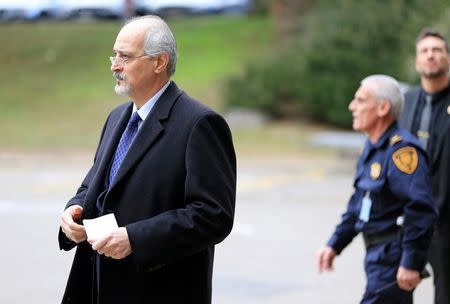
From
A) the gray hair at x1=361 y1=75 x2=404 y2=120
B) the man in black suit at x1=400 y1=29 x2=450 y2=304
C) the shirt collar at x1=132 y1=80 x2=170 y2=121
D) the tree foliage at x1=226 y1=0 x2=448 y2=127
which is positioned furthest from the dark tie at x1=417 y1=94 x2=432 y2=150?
the tree foliage at x1=226 y1=0 x2=448 y2=127

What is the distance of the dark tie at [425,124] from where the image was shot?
6.29 metres

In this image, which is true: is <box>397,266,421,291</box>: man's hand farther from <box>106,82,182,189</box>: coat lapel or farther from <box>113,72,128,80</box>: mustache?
<box>113,72,128,80</box>: mustache

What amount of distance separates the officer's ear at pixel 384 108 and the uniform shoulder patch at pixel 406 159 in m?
0.26

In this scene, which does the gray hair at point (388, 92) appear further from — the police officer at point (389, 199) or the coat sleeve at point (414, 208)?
the coat sleeve at point (414, 208)

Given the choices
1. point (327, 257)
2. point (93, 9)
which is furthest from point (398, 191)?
point (93, 9)

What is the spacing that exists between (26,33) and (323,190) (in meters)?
21.9

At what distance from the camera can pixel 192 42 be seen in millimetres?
35594

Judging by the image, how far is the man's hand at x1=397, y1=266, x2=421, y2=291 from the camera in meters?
5.08

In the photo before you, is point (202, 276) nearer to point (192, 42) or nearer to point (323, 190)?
point (323, 190)

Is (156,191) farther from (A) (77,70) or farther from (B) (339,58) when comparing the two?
(A) (77,70)

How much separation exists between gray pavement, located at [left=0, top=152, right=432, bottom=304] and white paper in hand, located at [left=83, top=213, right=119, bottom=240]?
15.4 ft

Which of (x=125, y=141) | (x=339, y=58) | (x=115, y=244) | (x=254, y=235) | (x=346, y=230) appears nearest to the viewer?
(x=115, y=244)

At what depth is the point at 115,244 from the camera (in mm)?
3773

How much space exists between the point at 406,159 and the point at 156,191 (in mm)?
Answer: 1755
